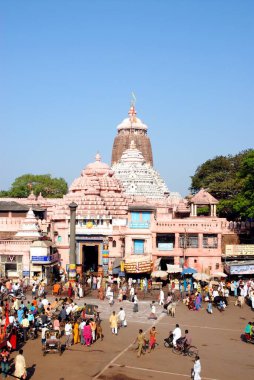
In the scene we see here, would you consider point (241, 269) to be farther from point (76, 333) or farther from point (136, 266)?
point (76, 333)

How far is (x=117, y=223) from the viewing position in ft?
142

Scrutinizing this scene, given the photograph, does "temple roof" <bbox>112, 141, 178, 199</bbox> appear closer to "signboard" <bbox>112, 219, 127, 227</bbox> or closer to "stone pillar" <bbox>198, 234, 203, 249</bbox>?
"signboard" <bbox>112, 219, 127, 227</bbox>

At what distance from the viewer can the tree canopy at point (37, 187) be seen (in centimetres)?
8256

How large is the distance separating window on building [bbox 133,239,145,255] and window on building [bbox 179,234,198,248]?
3088 millimetres

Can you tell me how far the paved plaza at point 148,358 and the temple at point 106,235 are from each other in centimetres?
1327

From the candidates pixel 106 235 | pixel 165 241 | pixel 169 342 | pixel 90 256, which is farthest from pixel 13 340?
pixel 90 256

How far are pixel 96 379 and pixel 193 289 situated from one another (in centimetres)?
1845

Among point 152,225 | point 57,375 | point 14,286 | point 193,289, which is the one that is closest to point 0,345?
point 57,375

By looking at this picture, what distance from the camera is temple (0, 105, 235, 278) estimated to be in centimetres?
3788

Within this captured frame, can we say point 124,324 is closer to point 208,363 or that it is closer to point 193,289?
point 208,363

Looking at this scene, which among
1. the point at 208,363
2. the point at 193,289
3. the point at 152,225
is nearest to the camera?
the point at 208,363

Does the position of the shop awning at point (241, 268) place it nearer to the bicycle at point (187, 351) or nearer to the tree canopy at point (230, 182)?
the tree canopy at point (230, 182)

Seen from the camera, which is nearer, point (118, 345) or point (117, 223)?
point (118, 345)

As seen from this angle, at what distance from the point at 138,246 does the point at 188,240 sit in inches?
159
